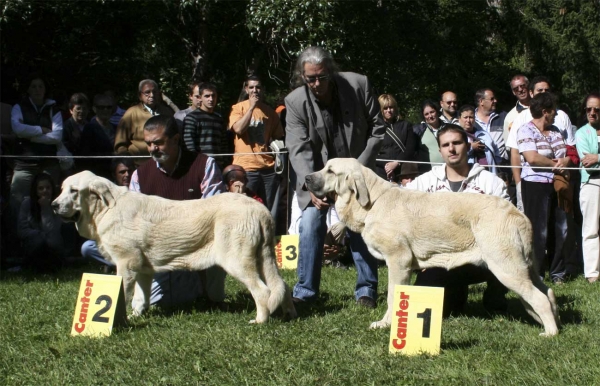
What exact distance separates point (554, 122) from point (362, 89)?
332cm

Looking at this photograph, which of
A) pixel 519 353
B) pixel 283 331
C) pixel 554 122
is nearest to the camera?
pixel 519 353

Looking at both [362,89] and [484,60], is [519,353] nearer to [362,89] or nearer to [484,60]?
[362,89]

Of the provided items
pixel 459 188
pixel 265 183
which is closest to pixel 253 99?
pixel 265 183

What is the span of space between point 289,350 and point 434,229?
1.39m

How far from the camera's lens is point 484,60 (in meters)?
24.0

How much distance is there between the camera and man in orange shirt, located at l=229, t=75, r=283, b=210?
32.6 ft

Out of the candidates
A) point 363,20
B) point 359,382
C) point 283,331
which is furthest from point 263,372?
point 363,20

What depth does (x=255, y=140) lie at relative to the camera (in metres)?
10.2

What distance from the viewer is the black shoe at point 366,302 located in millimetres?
6668

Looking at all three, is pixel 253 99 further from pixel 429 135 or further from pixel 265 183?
pixel 429 135

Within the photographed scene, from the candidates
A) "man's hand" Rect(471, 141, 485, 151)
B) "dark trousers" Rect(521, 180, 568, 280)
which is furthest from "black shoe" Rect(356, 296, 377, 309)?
"man's hand" Rect(471, 141, 485, 151)

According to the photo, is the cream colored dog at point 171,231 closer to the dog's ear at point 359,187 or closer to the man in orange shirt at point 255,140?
the dog's ear at point 359,187

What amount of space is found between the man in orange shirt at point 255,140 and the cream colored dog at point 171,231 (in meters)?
3.74

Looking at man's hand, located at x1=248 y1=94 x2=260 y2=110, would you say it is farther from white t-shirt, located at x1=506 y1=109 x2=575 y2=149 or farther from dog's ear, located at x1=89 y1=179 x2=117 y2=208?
dog's ear, located at x1=89 y1=179 x2=117 y2=208
